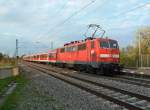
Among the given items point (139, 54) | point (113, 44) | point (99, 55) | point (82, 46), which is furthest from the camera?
point (139, 54)

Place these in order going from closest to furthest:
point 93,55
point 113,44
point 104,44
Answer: point 104,44
point 113,44
point 93,55

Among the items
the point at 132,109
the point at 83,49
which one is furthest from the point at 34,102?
the point at 83,49

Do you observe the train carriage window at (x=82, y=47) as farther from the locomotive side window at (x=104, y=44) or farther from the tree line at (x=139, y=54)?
the tree line at (x=139, y=54)

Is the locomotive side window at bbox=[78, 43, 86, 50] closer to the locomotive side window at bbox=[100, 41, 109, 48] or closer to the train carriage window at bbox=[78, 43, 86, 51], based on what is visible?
the train carriage window at bbox=[78, 43, 86, 51]

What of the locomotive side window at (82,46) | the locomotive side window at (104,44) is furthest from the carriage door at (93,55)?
the locomotive side window at (82,46)

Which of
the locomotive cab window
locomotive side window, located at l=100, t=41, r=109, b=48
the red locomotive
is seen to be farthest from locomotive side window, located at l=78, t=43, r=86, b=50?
the locomotive cab window

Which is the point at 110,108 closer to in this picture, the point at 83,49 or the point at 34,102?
the point at 34,102

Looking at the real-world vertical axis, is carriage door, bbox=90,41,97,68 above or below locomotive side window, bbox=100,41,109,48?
below

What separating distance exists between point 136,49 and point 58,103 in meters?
49.7

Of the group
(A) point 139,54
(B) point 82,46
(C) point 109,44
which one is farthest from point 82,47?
(A) point 139,54

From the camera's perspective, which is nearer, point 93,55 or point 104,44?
point 104,44

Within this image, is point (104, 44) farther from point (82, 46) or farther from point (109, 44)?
point (82, 46)

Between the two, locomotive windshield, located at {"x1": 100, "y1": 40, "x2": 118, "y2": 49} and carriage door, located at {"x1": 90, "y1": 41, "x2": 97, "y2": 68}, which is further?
carriage door, located at {"x1": 90, "y1": 41, "x2": 97, "y2": 68}

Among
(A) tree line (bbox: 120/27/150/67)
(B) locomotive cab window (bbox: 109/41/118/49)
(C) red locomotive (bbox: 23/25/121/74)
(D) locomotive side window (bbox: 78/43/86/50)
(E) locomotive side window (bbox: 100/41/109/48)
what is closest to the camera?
(C) red locomotive (bbox: 23/25/121/74)
